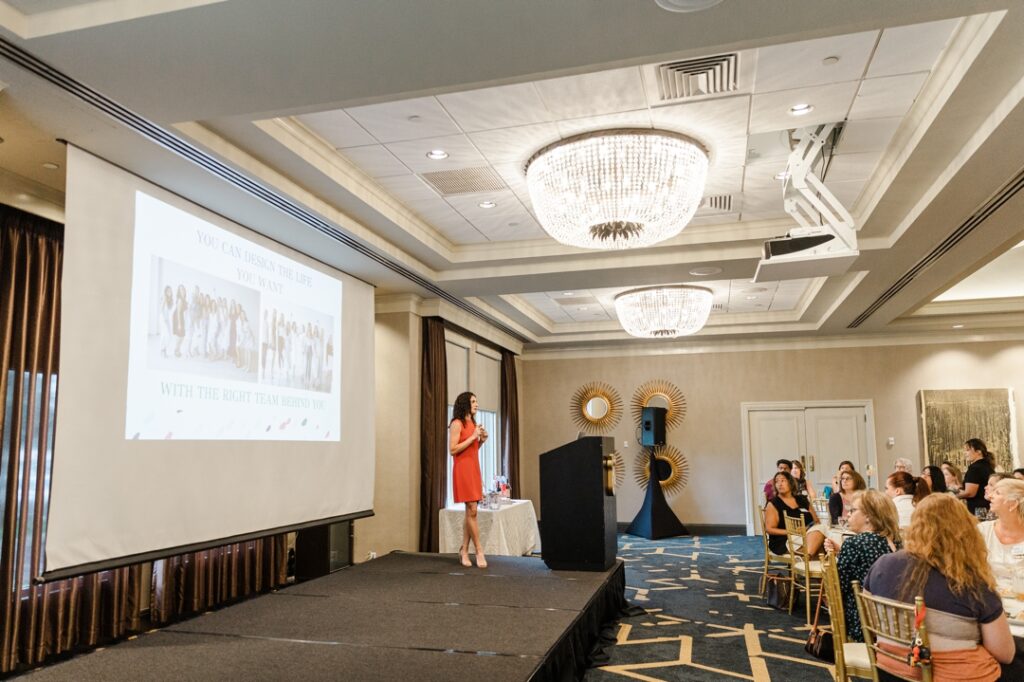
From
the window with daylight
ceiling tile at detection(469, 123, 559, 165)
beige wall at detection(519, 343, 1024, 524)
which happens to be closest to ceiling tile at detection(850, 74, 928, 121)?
ceiling tile at detection(469, 123, 559, 165)

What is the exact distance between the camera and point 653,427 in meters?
11.6

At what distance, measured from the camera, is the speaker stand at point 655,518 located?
11.3 m

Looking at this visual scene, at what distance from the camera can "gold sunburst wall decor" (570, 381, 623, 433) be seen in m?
12.5

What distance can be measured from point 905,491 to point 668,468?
6.57 m

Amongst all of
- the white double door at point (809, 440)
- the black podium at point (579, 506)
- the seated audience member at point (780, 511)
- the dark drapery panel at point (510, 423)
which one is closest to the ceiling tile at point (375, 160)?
the black podium at point (579, 506)

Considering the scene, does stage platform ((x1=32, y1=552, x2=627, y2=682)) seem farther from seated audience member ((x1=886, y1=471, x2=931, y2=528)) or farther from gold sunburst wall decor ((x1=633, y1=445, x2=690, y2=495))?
gold sunburst wall decor ((x1=633, y1=445, x2=690, y2=495))

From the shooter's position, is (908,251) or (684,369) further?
(684,369)

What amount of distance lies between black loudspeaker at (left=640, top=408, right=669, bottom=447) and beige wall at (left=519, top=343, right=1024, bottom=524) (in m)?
0.53

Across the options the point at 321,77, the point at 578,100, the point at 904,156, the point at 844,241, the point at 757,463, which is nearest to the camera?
the point at 321,77

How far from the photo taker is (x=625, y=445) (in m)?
12.3

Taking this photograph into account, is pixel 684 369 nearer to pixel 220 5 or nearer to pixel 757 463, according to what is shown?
pixel 757 463

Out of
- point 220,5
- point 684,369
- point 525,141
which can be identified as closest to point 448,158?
point 525,141

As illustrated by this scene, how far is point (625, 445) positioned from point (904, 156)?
8.14 metres

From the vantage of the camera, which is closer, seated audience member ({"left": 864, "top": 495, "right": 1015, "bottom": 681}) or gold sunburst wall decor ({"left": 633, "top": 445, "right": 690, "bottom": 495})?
seated audience member ({"left": 864, "top": 495, "right": 1015, "bottom": 681})
